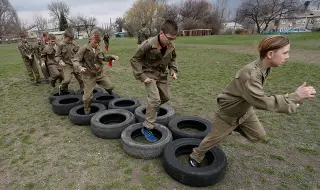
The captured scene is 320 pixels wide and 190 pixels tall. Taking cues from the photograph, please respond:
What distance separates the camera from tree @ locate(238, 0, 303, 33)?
5597 centimetres

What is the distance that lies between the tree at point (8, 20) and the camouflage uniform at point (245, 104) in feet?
266

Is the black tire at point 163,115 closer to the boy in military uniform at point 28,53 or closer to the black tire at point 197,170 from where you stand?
the black tire at point 197,170

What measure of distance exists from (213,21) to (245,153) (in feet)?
224

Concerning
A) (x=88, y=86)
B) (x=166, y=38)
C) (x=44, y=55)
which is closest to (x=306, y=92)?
(x=166, y=38)

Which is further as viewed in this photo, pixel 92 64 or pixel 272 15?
pixel 272 15

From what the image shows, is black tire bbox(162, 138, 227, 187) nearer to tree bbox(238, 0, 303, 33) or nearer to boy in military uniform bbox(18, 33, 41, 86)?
boy in military uniform bbox(18, 33, 41, 86)

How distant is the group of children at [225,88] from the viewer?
81.8 inches

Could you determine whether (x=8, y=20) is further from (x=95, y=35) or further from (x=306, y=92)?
(x=306, y=92)

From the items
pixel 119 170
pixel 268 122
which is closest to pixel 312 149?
pixel 268 122

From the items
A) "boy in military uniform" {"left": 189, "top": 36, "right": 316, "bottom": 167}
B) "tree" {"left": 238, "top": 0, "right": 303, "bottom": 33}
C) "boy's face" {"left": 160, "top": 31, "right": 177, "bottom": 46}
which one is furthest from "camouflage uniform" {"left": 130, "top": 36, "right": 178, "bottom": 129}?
"tree" {"left": 238, "top": 0, "right": 303, "bottom": 33}

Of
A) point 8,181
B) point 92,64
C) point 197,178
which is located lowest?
point 8,181

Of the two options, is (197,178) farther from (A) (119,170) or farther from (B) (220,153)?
(A) (119,170)

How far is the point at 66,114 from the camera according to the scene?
5.41 metres

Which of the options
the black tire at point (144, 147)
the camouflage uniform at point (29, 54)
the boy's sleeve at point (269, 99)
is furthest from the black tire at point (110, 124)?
the camouflage uniform at point (29, 54)
